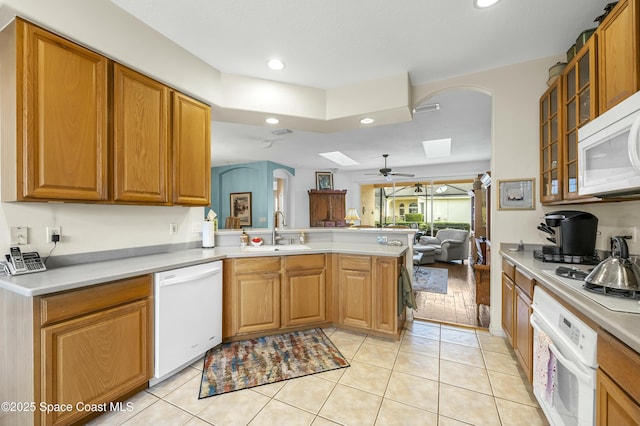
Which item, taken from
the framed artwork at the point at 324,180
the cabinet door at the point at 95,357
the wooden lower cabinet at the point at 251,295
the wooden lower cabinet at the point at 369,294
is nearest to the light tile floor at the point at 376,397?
the cabinet door at the point at 95,357

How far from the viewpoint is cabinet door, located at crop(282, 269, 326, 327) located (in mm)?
2699

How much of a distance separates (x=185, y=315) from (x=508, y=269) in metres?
2.69

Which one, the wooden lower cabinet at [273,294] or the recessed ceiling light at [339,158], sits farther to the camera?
the recessed ceiling light at [339,158]

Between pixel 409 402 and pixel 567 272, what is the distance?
124 centimetres

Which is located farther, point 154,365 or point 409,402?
point 154,365

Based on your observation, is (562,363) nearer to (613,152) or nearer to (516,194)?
(613,152)

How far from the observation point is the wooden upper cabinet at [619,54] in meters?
1.27

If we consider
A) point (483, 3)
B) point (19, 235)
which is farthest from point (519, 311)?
point (19, 235)

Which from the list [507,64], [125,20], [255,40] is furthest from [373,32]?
[125,20]

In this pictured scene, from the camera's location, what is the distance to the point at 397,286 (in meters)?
2.60

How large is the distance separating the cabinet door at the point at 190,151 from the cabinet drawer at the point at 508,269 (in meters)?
2.75

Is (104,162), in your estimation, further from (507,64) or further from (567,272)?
(507,64)

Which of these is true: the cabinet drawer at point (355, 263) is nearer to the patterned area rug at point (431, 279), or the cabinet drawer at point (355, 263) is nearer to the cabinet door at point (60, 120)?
the cabinet door at point (60, 120)

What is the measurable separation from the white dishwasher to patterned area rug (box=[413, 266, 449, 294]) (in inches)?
134
